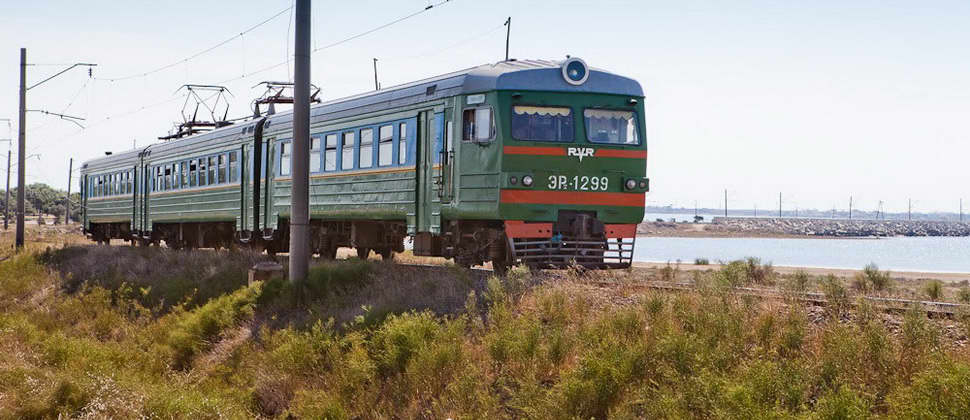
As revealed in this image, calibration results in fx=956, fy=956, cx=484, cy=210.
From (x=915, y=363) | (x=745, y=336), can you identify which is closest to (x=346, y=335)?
(x=745, y=336)

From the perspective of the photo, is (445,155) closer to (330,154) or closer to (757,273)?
(330,154)

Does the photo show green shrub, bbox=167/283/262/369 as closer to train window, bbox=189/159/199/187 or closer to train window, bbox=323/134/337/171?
train window, bbox=323/134/337/171

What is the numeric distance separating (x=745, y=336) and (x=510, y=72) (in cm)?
631

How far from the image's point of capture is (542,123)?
14211mm

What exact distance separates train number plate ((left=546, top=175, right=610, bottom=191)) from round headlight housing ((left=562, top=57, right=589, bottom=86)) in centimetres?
144

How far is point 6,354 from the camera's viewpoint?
46.3 feet

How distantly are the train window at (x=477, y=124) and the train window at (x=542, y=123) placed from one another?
14.7 inches

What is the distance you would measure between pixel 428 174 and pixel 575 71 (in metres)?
2.85

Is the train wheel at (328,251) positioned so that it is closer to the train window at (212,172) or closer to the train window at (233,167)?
the train window at (233,167)

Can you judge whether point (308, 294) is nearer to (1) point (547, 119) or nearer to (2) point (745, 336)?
(1) point (547, 119)

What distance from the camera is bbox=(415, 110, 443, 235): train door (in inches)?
592

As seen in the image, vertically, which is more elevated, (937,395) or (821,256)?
(937,395)

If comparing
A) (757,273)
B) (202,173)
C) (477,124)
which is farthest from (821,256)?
(477,124)

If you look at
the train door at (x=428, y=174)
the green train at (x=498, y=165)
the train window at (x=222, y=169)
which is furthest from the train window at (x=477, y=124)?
the train window at (x=222, y=169)
